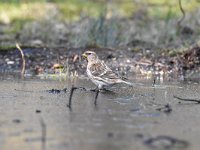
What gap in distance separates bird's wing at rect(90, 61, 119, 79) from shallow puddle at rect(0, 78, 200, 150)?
432 millimetres

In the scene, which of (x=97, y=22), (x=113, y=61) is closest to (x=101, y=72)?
(x=113, y=61)

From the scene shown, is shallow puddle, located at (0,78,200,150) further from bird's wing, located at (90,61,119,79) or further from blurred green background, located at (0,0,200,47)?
blurred green background, located at (0,0,200,47)

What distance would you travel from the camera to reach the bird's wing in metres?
11.3

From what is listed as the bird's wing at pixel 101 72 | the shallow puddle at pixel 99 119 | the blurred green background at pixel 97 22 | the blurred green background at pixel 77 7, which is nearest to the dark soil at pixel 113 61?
Result: the blurred green background at pixel 97 22

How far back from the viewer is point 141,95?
997cm

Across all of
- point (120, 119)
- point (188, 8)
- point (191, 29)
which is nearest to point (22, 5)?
point (188, 8)

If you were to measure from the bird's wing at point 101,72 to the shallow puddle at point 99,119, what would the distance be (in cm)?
43

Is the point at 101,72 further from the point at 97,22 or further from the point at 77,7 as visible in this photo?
the point at 77,7

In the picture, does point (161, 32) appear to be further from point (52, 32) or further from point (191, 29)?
point (52, 32)

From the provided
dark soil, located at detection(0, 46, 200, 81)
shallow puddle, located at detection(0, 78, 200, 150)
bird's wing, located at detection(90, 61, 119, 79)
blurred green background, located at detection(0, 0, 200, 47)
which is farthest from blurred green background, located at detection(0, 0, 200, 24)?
shallow puddle, located at detection(0, 78, 200, 150)

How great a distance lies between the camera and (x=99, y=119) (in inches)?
301

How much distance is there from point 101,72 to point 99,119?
388 cm

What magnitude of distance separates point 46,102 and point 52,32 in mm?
10073

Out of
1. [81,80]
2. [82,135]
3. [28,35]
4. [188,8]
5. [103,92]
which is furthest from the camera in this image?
[188,8]
